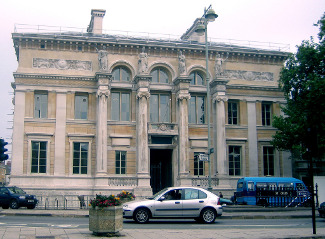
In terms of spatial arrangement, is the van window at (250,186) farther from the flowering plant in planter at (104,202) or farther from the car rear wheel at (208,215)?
the flowering plant in planter at (104,202)

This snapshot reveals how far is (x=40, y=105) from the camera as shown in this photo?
121 feet

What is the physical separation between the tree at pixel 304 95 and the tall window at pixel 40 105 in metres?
18.8

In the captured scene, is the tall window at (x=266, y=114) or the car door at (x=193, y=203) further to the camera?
the tall window at (x=266, y=114)

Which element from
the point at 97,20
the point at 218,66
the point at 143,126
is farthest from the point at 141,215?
the point at 97,20

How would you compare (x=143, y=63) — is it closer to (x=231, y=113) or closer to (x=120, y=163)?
(x=120, y=163)

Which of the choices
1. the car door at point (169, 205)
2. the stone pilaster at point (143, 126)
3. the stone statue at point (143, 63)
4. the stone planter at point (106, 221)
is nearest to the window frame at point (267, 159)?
the stone pilaster at point (143, 126)

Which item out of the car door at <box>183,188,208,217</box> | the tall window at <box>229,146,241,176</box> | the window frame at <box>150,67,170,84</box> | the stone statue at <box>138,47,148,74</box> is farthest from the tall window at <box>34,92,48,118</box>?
the car door at <box>183,188,208,217</box>

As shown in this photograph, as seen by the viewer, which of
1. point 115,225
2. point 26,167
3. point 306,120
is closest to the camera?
point 115,225

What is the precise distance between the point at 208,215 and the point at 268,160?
897 inches

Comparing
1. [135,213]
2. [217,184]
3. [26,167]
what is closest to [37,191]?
[26,167]

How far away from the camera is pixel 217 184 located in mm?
37906

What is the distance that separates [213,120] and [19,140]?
16.5m

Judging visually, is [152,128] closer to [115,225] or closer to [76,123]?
[76,123]

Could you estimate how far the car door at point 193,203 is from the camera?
19.4 metres
